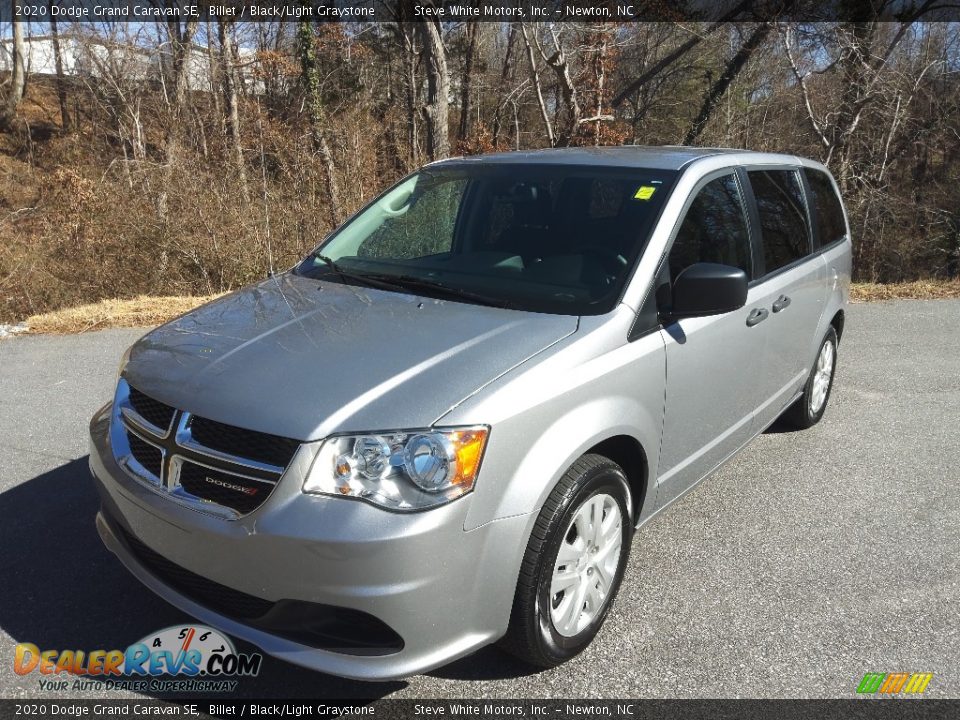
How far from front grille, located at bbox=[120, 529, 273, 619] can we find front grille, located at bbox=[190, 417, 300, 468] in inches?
17.4

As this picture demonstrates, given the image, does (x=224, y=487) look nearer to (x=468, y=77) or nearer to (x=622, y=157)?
(x=622, y=157)

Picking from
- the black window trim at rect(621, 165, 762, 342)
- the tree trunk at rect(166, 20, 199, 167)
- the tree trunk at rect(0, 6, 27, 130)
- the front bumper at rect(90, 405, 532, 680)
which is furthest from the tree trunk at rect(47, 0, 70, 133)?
the front bumper at rect(90, 405, 532, 680)

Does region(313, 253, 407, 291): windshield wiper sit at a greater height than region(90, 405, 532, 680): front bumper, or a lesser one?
greater

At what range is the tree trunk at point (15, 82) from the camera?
2434cm

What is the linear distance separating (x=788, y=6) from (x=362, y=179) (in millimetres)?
10415

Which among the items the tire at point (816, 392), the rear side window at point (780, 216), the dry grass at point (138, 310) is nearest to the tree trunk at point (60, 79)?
the dry grass at point (138, 310)

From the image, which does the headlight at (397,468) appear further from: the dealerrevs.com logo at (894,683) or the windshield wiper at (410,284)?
the dealerrevs.com logo at (894,683)

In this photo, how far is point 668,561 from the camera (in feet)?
11.8

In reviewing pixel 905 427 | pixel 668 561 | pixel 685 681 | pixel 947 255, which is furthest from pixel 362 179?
pixel 947 255

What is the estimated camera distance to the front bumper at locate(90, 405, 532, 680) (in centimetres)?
224

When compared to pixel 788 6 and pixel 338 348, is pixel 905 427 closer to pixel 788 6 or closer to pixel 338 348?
pixel 338 348

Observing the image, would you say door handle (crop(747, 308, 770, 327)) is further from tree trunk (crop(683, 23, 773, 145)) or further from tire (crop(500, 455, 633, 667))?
tree trunk (crop(683, 23, 773, 145))

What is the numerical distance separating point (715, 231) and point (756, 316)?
0.50 m

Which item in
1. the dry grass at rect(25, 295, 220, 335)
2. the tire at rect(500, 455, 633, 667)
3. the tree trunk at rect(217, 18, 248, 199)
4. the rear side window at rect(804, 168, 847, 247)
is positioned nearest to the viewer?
the tire at rect(500, 455, 633, 667)
